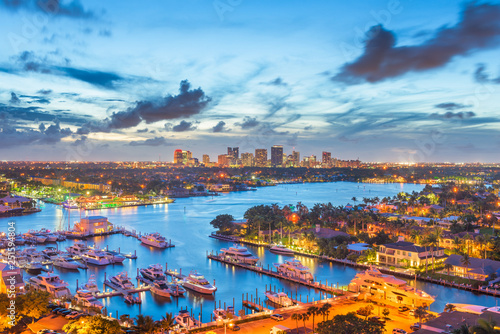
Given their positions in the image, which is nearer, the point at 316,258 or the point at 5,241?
the point at 316,258

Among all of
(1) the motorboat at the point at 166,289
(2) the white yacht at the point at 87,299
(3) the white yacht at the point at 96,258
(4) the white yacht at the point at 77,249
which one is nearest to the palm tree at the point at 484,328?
(2) the white yacht at the point at 87,299

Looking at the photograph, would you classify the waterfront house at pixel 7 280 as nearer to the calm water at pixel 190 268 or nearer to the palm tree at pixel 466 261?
the calm water at pixel 190 268

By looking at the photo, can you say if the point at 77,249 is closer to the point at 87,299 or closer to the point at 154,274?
the point at 154,274

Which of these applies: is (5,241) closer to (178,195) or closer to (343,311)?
(343,311)

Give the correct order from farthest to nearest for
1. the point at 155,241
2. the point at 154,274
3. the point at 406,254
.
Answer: the point at 155,241, the point at 406,254, the point at 154,274

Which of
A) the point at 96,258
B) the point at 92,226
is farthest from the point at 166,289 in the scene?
the point at 92,226

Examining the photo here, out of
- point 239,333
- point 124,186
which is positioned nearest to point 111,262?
point 239,333
